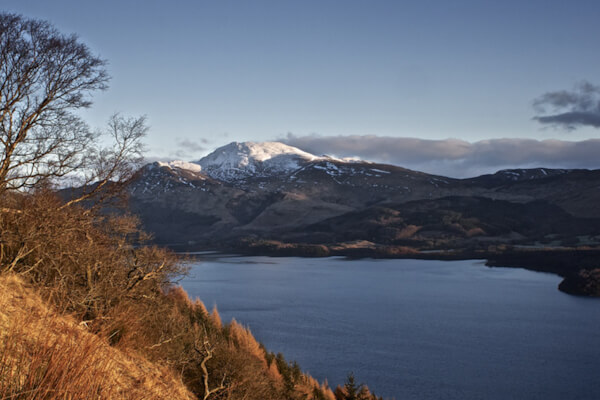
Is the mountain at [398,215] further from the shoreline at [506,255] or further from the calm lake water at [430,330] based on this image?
the calm lake water at [430,330]

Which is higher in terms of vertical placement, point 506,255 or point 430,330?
point 506,255

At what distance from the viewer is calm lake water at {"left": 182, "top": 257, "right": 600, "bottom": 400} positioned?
2303cm

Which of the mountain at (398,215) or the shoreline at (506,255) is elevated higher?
the mountain at (398,215)

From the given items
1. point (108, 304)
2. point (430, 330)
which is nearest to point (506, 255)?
point (430, 330)

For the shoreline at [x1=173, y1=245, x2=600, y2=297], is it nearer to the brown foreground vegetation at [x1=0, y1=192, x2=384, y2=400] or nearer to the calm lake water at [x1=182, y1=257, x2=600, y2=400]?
the calm lake water at [x1=182, y1=257, x2=600, y2=400]

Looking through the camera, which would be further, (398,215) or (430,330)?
(398,215)

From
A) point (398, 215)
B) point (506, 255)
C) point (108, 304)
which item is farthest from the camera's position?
point (398, 215)

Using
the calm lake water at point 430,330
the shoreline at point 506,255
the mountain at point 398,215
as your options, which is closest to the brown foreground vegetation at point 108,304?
the calm lake water at point 430,330

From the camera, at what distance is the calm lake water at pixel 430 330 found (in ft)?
75.6

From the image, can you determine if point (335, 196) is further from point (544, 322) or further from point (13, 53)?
point (13, 53)

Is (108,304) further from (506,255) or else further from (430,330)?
(506,255)

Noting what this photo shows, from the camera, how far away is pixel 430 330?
32906mm

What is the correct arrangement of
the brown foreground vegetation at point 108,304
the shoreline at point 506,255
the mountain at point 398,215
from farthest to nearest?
the mountain at point 398,215 < the shoreline at point 506,255 < the brown foreground vegetation at point 108,304

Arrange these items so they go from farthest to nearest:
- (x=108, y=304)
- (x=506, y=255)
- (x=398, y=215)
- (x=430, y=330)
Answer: (x=398, y=215)
(x=506, y=255)
(x=430, y=330)
(x=108, y=304)
